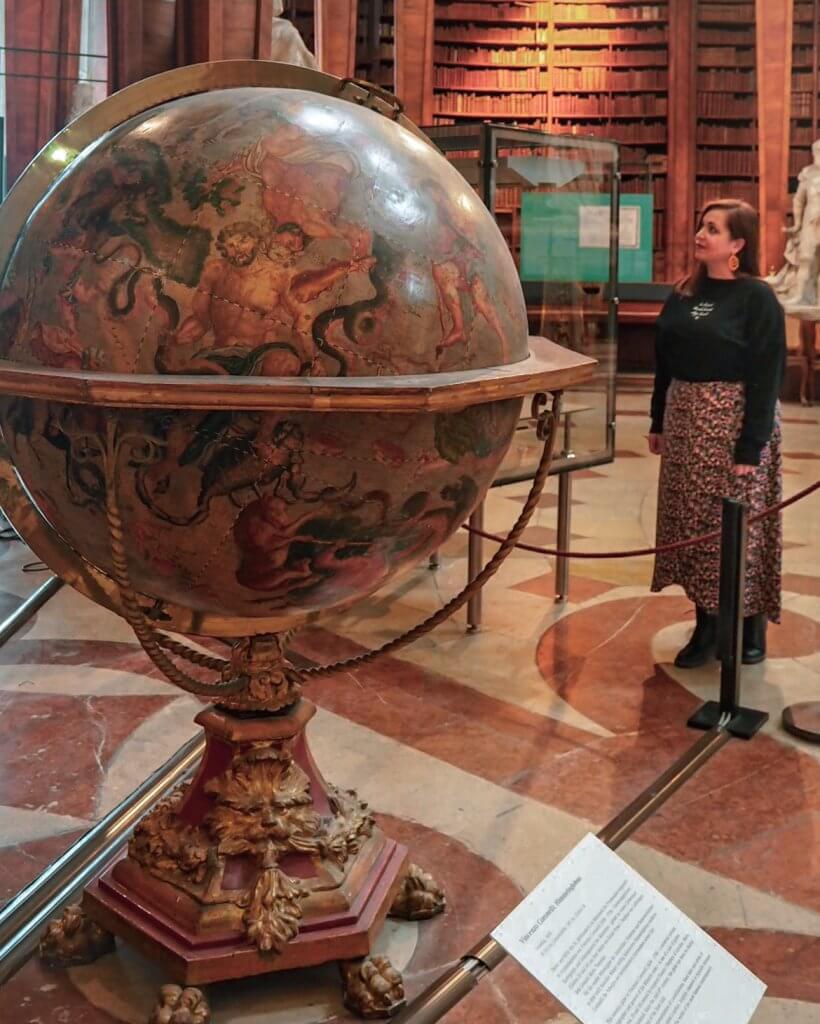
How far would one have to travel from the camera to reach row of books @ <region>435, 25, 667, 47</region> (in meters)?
13.7

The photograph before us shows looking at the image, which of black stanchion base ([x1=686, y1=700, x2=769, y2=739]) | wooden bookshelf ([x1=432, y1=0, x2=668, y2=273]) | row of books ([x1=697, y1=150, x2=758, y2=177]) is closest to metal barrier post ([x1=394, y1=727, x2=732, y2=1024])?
black stanchion base ([x1=686, y1=700, x2=769, y2=739])

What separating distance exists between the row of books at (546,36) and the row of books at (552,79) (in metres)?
0.33

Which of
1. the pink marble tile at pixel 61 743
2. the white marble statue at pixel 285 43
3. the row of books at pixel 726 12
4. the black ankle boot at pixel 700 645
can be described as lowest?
the pink marble tile at pixel 61 743

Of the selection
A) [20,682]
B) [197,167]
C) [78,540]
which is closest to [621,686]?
[20,682]

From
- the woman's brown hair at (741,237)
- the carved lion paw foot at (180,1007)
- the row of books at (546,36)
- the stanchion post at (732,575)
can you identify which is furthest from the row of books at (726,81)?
the carved lion paw foot at (180,1007)

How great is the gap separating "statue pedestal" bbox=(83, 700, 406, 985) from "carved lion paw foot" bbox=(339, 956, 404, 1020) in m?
0.03

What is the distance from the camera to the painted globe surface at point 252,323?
1648mm

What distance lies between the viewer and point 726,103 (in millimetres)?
13688

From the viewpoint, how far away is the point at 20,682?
3824 millimetres

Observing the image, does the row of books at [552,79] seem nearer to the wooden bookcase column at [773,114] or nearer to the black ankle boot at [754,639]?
the wooden bookcase column at [773,114]

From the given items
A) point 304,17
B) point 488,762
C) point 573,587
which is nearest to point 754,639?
point 573,587

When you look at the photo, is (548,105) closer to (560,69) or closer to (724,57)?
(560,69)

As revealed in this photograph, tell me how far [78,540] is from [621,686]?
7.79 feet

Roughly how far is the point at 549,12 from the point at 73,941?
13.4 metres
